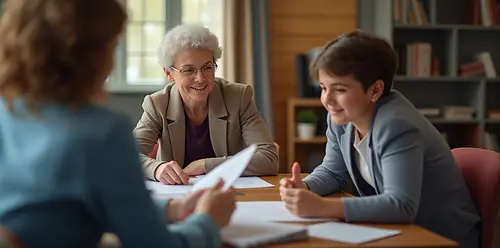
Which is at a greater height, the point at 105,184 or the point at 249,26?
the point at 249,26

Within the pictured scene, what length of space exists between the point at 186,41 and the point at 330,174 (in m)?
0.84

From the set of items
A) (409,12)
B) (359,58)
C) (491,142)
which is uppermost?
(409,12)

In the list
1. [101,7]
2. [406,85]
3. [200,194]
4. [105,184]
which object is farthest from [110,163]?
[406,85]

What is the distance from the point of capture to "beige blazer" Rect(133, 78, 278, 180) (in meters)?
2.43

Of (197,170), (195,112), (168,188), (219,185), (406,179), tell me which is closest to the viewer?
(219,185)

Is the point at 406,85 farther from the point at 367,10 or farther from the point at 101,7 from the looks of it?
the point at 101,7

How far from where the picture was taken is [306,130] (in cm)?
450

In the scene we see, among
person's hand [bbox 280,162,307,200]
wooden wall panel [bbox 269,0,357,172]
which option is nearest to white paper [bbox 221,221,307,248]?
person's hand [bbox 280,162,307,200]

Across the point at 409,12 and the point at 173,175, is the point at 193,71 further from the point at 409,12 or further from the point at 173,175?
the point at 409,12

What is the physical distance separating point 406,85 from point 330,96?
336cm

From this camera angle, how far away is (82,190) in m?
0.96

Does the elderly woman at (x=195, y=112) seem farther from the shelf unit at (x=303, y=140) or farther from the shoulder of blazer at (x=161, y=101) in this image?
the shelf unit at (x=303, y=140)

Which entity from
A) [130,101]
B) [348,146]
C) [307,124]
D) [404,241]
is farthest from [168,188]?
[130,101]

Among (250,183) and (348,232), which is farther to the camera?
(250,183)
